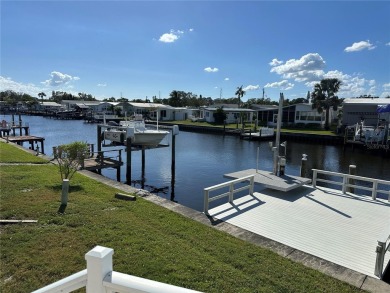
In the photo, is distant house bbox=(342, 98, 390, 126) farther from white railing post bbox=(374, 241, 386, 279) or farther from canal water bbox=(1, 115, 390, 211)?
white railing post bbox=(374, 241, 386, 279)

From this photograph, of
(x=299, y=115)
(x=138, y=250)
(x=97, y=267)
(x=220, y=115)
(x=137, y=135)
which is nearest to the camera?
(x=97, y=267)

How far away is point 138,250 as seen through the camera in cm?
483

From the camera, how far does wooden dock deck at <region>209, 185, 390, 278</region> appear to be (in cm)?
570

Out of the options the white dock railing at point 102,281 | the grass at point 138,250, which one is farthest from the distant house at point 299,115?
the white dock railing at point 102,281

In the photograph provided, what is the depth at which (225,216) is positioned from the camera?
7.39 m

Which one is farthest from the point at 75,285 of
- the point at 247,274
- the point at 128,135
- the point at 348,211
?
the point at 128,135

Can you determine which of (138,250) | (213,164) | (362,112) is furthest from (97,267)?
(362,112)

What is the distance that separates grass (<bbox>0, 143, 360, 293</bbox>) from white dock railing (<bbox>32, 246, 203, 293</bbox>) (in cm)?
229

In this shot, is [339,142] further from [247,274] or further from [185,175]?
[247,274]

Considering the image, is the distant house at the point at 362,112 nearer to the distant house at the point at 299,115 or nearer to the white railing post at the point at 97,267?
the distant house at the point at 299,115

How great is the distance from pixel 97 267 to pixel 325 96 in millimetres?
44458

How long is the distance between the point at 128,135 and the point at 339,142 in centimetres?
2534

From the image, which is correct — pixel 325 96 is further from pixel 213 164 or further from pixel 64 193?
pixel 64 193

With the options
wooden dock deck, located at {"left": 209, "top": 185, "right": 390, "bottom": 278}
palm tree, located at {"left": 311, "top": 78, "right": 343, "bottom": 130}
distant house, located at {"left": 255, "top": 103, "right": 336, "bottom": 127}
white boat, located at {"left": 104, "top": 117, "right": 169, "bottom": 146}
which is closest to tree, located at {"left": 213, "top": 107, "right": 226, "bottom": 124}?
distant house, located at {"left": 255, "top": 103, "right": 336, "bottom": 127}
